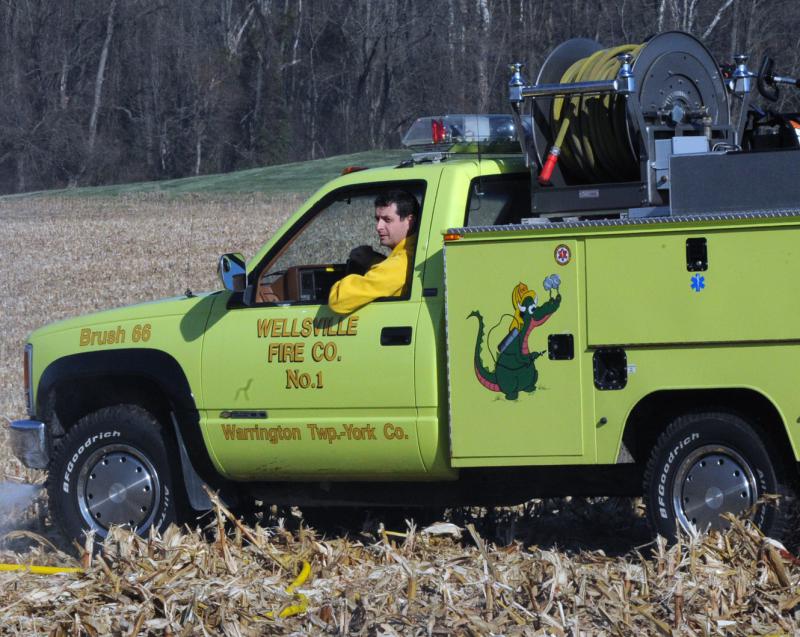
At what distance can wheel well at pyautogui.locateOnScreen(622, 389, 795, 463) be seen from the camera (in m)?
6.55

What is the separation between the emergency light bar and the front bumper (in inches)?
99.8

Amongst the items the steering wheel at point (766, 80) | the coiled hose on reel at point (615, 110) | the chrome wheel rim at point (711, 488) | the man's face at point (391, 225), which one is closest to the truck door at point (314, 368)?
the man's face at point (391, 225)

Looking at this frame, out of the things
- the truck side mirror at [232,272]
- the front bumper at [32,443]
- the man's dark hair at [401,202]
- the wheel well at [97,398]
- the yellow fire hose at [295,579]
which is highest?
the man's dark hair at [401,202]

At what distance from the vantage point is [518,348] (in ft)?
22.1

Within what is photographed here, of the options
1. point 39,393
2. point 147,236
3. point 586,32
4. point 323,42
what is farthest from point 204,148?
point 39,393

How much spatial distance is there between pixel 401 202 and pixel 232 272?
36.3 inches

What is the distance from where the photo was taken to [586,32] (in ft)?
154

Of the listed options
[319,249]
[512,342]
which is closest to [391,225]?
[319,249]

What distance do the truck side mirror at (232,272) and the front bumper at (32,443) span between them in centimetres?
145

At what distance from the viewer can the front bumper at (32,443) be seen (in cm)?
795

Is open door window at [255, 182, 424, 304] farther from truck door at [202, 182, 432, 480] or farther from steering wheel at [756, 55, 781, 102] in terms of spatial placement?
steering wheel at [756, 55, 781, 102]

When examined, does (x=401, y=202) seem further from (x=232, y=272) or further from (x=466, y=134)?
(x=232, y=272)

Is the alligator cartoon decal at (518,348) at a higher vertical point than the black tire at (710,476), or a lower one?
higher

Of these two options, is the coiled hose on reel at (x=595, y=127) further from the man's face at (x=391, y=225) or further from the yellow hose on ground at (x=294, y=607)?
the yellow hose on ground at (x=294, y=607)
